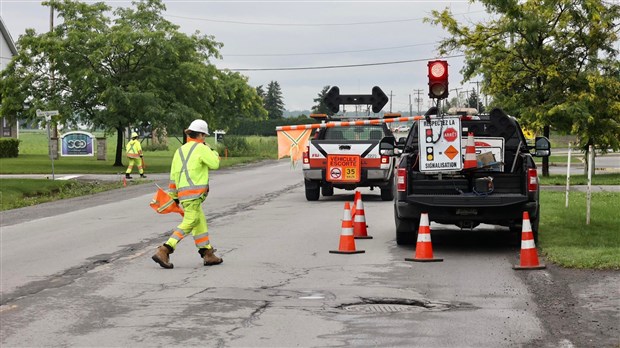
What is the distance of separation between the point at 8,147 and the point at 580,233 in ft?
145

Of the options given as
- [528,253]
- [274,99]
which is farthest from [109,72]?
[274,99]

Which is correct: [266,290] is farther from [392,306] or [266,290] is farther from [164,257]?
[164,257]

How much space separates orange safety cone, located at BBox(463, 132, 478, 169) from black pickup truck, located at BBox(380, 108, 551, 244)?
0.10m

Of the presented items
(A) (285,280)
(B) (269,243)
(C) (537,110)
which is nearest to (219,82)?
(C) (537,110)

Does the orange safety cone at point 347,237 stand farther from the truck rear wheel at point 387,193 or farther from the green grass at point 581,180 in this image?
the green grass at point 581,180

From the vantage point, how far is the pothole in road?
9461 mm

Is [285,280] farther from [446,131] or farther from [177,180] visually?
[446,131]

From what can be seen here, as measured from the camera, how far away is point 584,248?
13703 millimetres

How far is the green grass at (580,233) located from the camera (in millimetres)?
12547

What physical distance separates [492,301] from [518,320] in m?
1.02

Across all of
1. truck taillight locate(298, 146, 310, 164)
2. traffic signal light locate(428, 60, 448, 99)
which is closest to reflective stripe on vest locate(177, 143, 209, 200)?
traffic signal light locate(428, 60, 448, 99)

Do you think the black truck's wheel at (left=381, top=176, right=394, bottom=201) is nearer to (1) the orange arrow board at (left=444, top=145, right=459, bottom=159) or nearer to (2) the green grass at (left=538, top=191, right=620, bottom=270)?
(2) the green grass at (left=538, top=191, right=620, bottom=270)

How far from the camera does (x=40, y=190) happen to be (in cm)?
2942

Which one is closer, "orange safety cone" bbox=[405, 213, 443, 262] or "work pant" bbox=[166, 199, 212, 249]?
"work pant" bbox=[166, 199, 212, 249]
